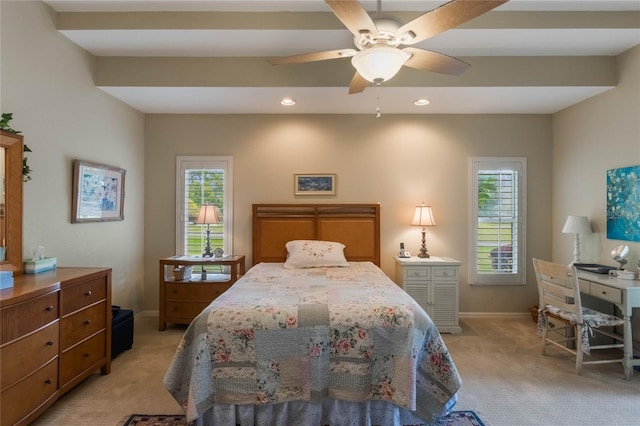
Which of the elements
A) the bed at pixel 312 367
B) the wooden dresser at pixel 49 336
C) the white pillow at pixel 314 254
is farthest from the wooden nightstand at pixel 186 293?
the bed at pixel 312 367

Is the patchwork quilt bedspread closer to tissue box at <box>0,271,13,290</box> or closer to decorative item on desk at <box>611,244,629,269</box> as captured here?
tissue box at <box>0,271,13,290</box>

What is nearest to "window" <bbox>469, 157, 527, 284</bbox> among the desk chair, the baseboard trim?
the baseboard trim

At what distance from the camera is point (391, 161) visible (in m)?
4.38

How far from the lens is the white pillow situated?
3.82m

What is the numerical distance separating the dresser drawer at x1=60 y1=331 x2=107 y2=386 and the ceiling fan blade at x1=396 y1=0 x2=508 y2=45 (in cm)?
312

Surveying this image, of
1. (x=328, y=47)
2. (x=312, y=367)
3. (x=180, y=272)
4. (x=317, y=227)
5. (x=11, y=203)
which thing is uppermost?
(x=328, y=47)

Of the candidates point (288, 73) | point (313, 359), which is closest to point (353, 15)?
point (288, 73)

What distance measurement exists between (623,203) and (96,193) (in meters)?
5.37

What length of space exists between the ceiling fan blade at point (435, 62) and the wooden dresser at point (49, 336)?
9.37ft

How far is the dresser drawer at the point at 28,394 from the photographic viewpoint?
1850mm

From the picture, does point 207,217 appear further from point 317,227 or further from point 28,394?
point 28,394

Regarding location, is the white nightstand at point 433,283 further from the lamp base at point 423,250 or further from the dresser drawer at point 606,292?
the dresser drawer at point 606,292

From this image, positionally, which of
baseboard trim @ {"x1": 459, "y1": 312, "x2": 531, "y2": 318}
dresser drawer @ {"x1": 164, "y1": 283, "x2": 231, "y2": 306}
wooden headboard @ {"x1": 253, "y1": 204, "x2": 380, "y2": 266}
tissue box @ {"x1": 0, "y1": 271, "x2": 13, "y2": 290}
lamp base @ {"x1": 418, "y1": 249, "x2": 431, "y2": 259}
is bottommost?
baseboard trim @ {"x1": 459, "y1": 312, "x2": 531, "y2": 318}

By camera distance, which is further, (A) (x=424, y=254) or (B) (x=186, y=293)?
(A) (x=424, y=254)
